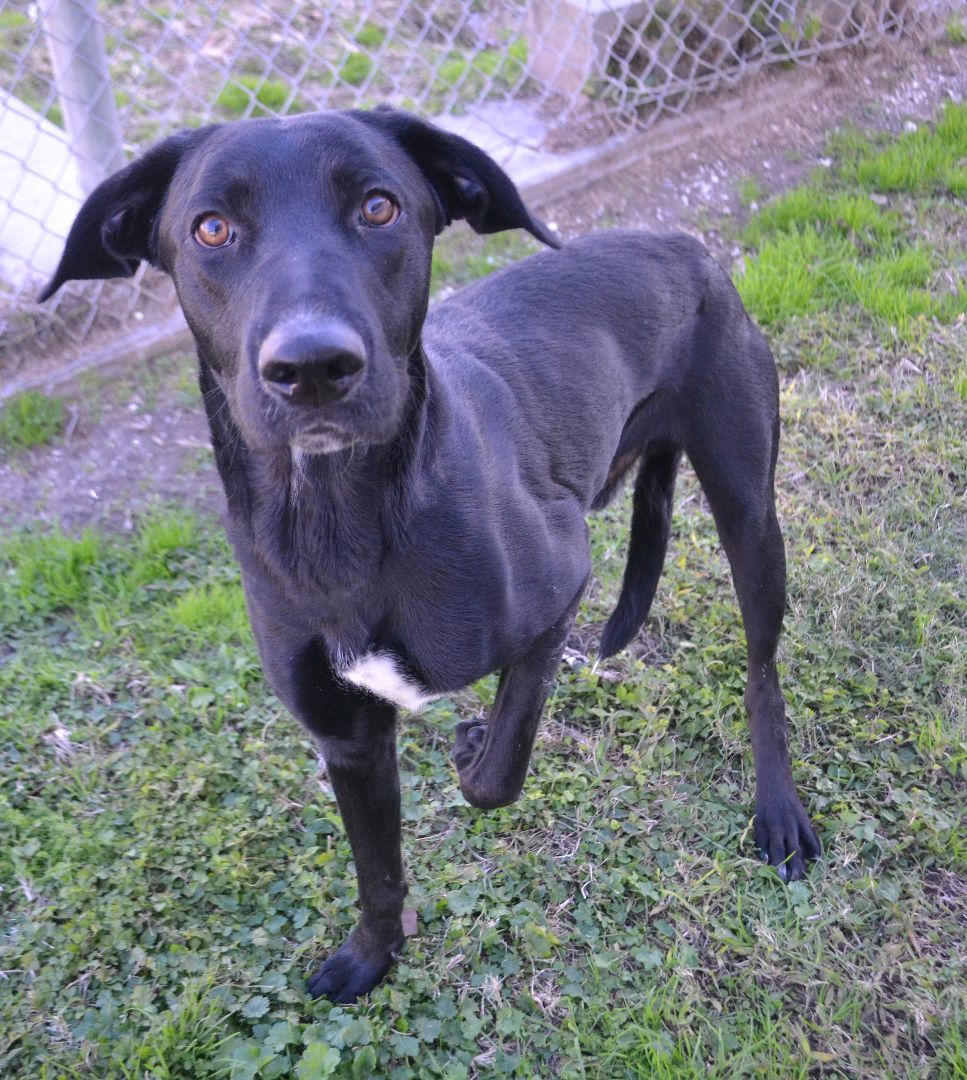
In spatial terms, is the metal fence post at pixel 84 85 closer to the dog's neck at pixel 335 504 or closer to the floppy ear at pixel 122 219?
the floppy ear at pixel 122 219

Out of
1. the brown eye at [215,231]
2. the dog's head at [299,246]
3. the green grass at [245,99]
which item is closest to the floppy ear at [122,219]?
the dog's head at [299,246]

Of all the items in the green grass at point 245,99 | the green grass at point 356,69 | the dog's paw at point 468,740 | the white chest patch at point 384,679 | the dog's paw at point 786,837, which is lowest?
the green grass at point 245,99

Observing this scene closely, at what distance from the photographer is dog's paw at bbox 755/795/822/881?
8.50 ft

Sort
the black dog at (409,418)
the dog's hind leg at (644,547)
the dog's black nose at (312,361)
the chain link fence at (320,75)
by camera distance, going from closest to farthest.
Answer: the dog's black nose at (312,361)
the black dog at (409,418)
the dog's hind leg at (644,547)
the chain link fence at (320,75)

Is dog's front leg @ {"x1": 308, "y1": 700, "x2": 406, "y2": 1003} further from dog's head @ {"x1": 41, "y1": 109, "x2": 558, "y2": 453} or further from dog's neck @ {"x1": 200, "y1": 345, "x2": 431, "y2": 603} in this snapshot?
dog's head @ {"x1": 41, "y1": 109, "x2": 558, "y2": 453}

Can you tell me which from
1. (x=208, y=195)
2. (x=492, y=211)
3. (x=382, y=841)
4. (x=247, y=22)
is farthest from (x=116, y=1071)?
(x=247, y=22)

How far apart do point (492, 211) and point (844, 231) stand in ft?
9.73

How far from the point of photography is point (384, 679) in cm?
201

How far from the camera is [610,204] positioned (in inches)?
195

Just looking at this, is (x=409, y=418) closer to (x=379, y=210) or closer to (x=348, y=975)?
(x=379, y=210)

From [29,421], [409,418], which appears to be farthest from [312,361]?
[29,421]

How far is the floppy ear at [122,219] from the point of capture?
1.97 m

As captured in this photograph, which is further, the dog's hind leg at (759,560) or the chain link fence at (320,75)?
the chain link fence at (320,75)

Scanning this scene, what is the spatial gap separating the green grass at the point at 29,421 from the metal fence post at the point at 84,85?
891mm
